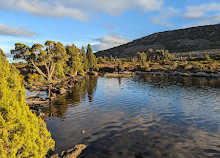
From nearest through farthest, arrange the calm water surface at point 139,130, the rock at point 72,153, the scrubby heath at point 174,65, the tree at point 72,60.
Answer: the rock at point 72,153
the calm water surface at point 139,130
the tree at point 72,60
the scrubby heath at point 174,65

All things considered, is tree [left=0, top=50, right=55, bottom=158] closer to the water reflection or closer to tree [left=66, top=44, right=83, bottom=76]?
the water reflection

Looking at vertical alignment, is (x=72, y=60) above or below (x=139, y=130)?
above

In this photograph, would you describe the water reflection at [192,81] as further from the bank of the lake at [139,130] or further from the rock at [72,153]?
the rock at [72,153]

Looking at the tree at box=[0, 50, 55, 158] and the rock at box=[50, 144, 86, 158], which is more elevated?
the tree at box=[0, 50, 55, 158]

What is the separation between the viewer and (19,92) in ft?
26.9

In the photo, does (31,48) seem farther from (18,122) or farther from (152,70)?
(152,70)

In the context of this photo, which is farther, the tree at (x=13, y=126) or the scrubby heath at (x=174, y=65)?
the scrubby heath at (x=174, y=65)

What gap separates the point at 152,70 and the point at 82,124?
8287 cm

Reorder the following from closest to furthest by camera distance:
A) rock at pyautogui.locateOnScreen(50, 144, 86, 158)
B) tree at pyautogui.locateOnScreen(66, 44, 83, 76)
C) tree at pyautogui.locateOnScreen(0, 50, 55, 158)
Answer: tree at pyautogui.locateOnScreen(0, 50, 55, 158)
rock at pyautogui.locateOnScreen(50, 144, 86, 158)
tree at pyautogui.locateOnScreen(66, 44, 83, 76)

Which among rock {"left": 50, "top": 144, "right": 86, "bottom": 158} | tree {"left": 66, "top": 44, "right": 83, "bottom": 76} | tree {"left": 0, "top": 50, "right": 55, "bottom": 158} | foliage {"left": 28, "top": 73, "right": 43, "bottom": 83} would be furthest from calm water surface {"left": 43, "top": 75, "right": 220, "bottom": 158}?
tree {"left": 66, "top": 44, "right": 83, "bottom": 76}

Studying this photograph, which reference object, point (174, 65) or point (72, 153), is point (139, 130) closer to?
point (72, 153)

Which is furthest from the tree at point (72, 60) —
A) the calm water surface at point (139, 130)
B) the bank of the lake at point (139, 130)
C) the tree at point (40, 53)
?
the calm water surface at point (139, 130)

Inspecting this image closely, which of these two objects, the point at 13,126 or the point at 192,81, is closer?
the point at 13,126

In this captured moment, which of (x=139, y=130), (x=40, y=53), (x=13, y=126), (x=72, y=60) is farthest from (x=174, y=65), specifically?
(x=13, y=126)
